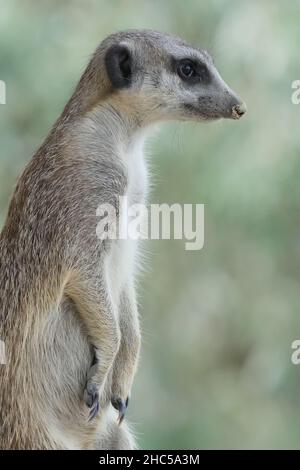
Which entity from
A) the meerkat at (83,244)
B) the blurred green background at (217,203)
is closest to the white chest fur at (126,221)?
the meerkat at (83,244)

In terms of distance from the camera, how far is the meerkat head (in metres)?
1.81

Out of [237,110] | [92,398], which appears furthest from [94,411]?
[237,110]

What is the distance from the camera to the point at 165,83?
Result: 1.82 metres

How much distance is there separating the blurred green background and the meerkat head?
137 centimetres

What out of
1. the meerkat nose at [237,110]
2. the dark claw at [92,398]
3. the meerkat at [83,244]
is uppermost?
the meerkat nose at [237,110]

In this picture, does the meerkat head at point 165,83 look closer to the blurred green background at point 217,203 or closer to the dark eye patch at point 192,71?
the dark eye patch at point 192,71

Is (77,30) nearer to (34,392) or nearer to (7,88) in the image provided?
(7,88)

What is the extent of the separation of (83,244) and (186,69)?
1.21 feet

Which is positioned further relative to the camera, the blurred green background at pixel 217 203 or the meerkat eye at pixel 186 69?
the blurred green background at pixel 217 203

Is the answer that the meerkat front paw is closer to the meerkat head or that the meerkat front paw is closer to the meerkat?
the meerkat

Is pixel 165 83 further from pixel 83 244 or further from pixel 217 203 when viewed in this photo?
pixel 217 203

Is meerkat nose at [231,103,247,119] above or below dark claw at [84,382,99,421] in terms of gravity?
above

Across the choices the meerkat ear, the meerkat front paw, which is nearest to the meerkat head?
the meerkat ear

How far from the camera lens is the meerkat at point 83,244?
174 cm
